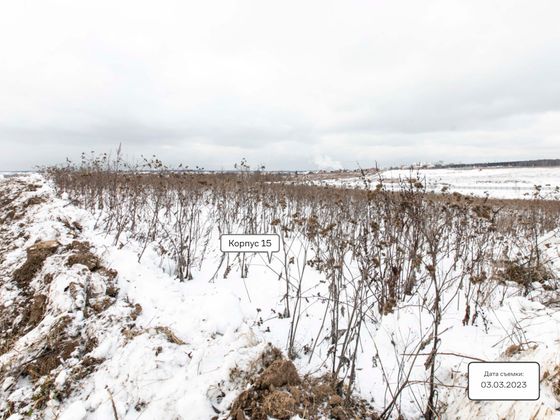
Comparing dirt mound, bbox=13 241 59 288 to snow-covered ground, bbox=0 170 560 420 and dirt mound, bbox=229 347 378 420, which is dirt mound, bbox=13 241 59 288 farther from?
dirt mound, bbox=229 347 378 420

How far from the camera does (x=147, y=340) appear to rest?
7.91 feet

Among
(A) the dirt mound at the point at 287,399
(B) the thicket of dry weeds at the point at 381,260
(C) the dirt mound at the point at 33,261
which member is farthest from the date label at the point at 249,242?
(C) the dirt mound at the point at 33,261

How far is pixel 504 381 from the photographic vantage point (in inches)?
69.9

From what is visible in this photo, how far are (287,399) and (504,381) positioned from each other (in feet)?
4.24

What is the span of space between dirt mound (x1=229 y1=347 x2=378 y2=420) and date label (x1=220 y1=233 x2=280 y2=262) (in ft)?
5.59

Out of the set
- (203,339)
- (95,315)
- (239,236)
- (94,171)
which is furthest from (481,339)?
(94,171)

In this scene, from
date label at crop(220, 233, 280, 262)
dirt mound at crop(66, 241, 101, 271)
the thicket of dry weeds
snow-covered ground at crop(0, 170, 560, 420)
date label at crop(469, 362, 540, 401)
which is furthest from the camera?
date label at crop(220, 233, 280, 262)

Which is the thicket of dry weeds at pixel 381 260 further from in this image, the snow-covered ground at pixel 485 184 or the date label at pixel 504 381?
the snow-covered ground at pixel 485 184

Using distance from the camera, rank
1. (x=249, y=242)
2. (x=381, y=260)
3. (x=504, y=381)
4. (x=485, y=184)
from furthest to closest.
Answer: (x=485, y=184) < (x=381, y=260) < (x=249, y=242) < (x=504, y=381)

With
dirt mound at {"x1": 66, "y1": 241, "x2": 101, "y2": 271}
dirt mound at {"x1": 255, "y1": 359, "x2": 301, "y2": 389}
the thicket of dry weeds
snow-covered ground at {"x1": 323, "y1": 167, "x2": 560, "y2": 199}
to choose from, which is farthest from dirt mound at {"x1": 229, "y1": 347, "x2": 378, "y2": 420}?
dirt mound at {"x1": 66, "y1": 241, "x2": 101, "y2": 271}

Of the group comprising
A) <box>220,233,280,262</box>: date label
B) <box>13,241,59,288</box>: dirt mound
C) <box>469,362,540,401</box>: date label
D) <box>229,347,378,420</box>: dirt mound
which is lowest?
<box>229,347,378,420</box>: dirt mound

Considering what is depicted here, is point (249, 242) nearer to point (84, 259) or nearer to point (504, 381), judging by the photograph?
point (84, 259)

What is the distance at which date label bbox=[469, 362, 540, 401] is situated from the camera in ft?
5.66

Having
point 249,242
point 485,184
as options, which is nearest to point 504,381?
point 249,242
